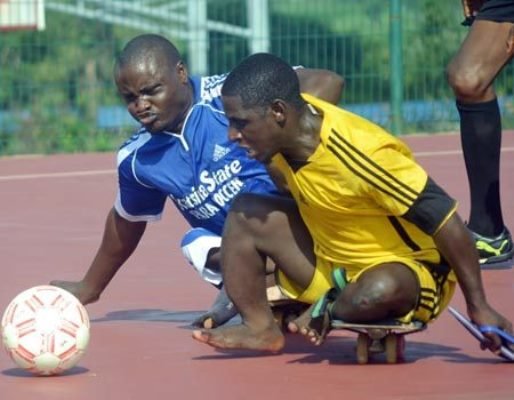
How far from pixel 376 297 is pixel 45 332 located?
3.75 feet

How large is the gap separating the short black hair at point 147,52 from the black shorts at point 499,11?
2.05m

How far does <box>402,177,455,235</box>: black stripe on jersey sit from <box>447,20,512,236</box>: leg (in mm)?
2419

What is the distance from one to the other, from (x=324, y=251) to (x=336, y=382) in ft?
1.87

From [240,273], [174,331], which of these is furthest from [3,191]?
[240,273]

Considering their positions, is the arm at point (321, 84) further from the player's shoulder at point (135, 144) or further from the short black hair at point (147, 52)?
the player's shoulder at point (135, 144)

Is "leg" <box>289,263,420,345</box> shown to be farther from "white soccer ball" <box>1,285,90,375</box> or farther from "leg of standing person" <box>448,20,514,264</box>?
"leg of standing person" <box>448,20,514,264</box>

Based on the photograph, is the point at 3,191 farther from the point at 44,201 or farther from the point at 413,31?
the point at 413,31

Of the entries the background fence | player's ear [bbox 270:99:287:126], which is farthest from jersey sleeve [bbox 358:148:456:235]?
the background fence

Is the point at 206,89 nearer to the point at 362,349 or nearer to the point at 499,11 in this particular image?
the point at 362,349

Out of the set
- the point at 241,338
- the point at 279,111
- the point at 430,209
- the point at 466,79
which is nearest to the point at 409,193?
the point at 430,209

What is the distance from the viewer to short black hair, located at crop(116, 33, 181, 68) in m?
6.60

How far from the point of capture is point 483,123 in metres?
8.33

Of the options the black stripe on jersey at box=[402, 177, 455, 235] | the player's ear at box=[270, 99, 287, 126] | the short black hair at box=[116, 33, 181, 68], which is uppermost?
the short black hair at box=[116, 33, 181, 68]

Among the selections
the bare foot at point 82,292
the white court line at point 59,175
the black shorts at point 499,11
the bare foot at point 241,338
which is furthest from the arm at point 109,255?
the white court line at point 59,175
